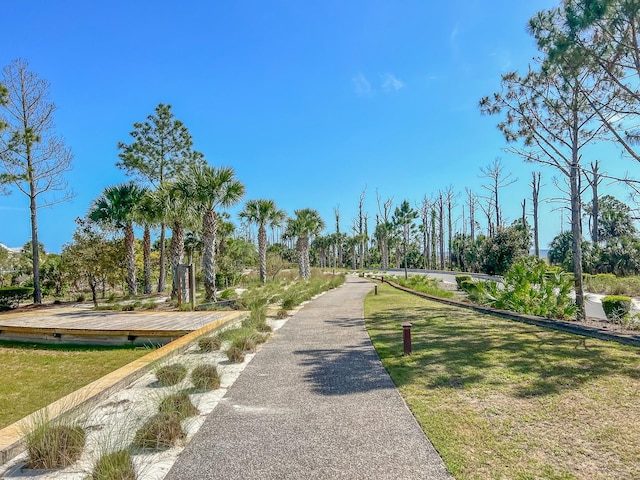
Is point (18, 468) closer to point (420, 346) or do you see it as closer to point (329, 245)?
point (420, 346)

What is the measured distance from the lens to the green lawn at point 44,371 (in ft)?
18.2

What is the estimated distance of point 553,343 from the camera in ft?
23.7

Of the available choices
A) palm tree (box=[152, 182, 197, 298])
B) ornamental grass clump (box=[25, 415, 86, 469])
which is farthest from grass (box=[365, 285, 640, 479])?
palm tree (box=[152, 182, 197, 298])

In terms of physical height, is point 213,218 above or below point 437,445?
above

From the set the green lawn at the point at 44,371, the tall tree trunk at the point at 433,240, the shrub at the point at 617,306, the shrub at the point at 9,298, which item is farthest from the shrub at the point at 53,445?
the tall tree trunk at the point at 433,240

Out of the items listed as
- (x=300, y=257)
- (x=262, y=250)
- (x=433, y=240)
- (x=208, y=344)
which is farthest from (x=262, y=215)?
(x=433, y=240)

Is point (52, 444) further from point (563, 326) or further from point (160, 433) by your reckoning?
point (563, 326)

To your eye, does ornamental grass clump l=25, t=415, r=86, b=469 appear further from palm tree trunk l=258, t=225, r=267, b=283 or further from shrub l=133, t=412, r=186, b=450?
palm tree trunk l=258, t=225, r=267, b=283

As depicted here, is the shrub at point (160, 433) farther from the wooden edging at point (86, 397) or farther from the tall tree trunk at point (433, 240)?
the tall tree trunk at point (433, 240)

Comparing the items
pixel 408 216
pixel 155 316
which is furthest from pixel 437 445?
pixel 408 216

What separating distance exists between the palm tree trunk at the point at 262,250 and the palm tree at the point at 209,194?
1101cm

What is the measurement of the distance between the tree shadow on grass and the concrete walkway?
2.44 ft

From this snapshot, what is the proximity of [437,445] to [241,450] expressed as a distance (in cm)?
177

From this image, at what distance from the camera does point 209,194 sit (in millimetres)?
15102
